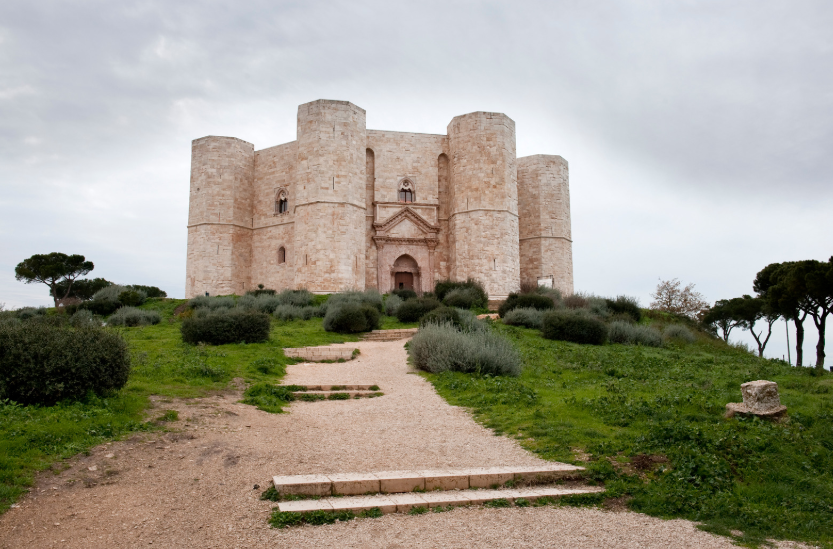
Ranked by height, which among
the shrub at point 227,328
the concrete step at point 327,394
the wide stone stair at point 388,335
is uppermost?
the shrub at point 227,328

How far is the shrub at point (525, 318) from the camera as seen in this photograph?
1839cm

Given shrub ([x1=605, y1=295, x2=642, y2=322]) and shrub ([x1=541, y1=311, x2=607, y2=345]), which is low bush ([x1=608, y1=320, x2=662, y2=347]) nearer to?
shrub ([x1=541, y1=311, x2=607, y2=345])

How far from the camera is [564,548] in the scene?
4059 mm

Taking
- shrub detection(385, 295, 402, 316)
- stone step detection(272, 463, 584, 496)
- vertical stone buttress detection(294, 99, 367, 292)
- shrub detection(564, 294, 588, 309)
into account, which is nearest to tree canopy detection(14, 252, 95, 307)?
vertical stone buttress detection(294, 99, 367, 292)

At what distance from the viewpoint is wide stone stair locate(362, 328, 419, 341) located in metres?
16.5

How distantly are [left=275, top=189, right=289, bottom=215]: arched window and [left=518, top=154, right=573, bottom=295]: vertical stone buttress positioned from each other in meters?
12.9

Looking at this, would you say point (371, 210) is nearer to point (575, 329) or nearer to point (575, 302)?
point (575, 302)

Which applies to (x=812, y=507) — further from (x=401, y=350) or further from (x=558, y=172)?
(x=558, y=172)

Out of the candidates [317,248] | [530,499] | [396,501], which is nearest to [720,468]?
[530,499]

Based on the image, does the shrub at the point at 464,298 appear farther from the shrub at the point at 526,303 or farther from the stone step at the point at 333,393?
the stone step at the point at 333,393

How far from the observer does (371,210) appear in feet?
96.4

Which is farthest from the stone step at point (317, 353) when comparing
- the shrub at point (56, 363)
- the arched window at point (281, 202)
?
the arched window at point (281, 202)

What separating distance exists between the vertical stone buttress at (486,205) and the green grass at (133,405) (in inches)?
565

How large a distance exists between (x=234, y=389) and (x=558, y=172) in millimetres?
26967
